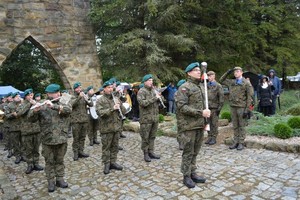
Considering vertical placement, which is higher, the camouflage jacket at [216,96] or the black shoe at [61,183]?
the camouflage jacket at [216,96]

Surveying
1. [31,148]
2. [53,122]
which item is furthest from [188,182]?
[31,148]

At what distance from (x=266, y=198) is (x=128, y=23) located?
1010 cm

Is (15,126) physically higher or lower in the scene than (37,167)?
higher

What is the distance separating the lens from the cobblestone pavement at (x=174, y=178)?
4613 mm

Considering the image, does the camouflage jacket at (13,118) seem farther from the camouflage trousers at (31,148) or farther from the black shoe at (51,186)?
the black shoe at (51,186)

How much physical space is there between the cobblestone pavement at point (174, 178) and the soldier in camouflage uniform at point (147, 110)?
0.39 m

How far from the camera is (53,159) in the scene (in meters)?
5.44

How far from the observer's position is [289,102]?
13.2m

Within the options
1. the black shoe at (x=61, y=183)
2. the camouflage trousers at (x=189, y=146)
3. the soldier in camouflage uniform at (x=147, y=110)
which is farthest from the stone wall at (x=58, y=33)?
the camouflage trousers at (x=189, y=146)

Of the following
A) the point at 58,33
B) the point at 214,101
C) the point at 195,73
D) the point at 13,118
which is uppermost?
the point at 58,33

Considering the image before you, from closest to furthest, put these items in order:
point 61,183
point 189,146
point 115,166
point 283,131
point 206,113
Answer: point 206,113, point 189,146, point 61,183, point 115,166, point 283,131

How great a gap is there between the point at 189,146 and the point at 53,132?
2.45 metres

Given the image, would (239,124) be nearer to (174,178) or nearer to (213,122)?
(213,122)

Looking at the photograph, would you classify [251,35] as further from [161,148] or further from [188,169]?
[188,169]
